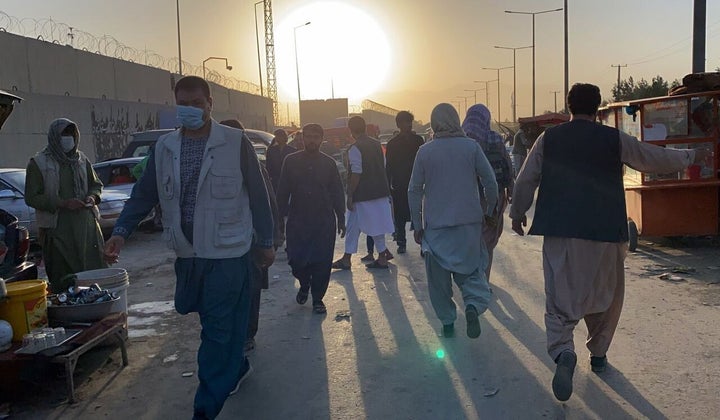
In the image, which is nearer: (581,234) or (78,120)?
(581,234)

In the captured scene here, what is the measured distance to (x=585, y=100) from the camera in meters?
4.32

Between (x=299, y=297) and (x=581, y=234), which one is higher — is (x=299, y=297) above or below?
below

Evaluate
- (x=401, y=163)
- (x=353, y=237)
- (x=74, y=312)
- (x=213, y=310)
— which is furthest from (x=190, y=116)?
(x=401, y=163)

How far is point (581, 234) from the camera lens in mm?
4211

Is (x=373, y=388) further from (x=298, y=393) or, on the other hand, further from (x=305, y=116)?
(x=305, y=116)

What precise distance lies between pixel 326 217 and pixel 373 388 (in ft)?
8.09

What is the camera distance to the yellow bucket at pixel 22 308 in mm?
4637

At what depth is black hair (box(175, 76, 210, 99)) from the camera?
154 inches

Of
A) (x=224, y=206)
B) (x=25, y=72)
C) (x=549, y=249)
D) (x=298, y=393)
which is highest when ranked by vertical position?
(x=25, y=72)

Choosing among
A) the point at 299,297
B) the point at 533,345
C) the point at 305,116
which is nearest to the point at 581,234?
the point at 533,345

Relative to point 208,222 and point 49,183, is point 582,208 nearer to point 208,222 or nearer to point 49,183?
point 208,222

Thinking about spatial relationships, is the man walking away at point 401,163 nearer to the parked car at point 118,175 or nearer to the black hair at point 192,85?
the black hair at point 192,85

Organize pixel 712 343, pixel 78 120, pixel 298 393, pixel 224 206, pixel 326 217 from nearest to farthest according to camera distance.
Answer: pixel 224 206
pixel 298 393
pixel 712 343
pixel 326 217
pixel 78 120

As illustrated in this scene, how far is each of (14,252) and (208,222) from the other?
2700 mm
